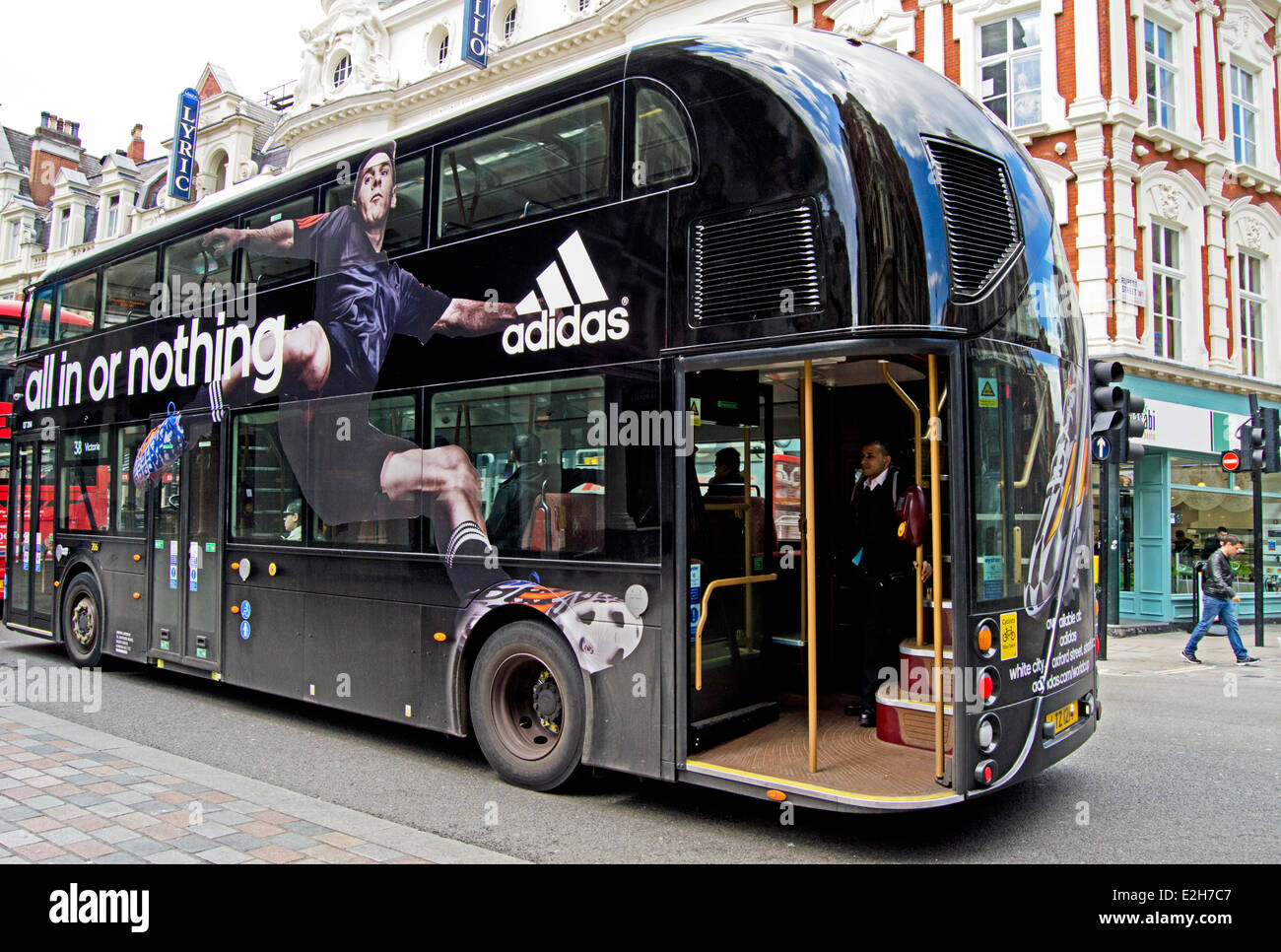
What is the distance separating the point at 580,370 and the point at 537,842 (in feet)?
8.60

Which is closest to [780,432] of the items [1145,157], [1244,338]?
[1145,157]

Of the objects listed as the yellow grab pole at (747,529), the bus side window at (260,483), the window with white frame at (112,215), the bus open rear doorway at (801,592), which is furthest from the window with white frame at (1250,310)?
the window with white frame at (112,215)

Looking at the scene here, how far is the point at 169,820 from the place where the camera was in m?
5.24

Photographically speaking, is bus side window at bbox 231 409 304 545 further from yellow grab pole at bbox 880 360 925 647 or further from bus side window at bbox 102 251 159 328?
yellow grab pole at bbox 880 360 925 647

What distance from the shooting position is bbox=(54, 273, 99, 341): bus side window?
10586mm

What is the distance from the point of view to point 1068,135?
17.1 meters

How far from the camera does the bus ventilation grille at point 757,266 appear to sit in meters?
4.91

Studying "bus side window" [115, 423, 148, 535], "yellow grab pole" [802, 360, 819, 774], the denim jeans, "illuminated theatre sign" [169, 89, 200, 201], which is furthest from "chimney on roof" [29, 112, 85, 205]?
"yellow grab pole" [802, 360, 819, 774]

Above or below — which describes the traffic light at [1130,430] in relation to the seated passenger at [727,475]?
above

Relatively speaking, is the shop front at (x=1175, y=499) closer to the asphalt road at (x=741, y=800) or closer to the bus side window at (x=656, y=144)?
the asphalt road at (x=741, y=800)

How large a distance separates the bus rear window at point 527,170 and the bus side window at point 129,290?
4.49 m

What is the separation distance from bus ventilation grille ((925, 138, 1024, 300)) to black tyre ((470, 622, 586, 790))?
305 centimetres

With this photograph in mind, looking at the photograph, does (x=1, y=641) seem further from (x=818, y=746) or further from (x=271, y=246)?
(x=818, y=746)

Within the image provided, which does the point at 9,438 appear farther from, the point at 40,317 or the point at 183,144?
the point at 183,144
